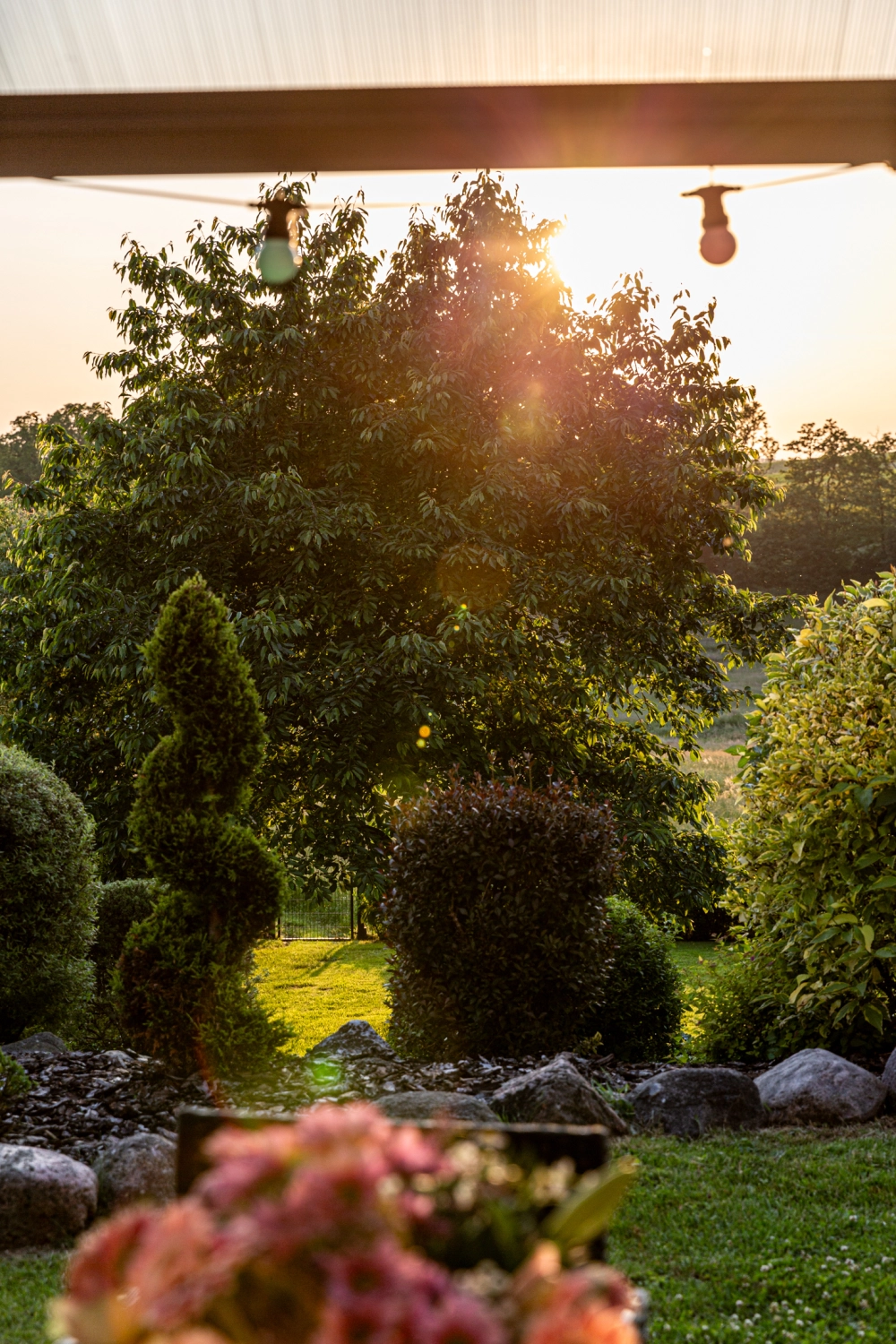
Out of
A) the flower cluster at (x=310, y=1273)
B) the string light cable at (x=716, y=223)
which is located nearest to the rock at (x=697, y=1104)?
the string light cable at (x=716, y=223)

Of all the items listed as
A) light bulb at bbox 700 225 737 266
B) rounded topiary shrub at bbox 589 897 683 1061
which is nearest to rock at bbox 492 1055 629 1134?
rounded topiary shrub at bbox 589 897 683 1061

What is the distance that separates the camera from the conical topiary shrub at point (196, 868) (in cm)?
626

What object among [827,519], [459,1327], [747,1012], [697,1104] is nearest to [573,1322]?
[459,1327]

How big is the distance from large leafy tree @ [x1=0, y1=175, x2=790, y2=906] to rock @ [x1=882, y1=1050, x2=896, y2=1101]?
552cm

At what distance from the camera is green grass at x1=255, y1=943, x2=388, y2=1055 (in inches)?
426

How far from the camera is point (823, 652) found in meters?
7.71

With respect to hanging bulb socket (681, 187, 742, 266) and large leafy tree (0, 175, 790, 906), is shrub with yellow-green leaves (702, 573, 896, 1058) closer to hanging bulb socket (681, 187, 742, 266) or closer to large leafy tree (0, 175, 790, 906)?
large leafy tree (0, 175, 790, 906)

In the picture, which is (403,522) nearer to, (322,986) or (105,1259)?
(322,986)

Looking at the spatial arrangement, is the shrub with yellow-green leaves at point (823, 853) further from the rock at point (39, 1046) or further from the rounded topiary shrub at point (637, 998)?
the rock at point (39, 1046)

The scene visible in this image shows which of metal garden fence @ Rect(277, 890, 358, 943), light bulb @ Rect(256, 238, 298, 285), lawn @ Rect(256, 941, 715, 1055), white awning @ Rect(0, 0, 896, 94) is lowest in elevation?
lawn @ Rect(256, 941, 715, 1055)

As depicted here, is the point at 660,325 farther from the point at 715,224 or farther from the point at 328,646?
the point at 715,224

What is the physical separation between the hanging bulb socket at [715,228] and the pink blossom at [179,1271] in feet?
8.89

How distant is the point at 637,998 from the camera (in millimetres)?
8062

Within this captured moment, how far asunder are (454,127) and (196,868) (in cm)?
525
